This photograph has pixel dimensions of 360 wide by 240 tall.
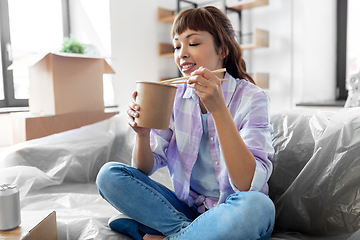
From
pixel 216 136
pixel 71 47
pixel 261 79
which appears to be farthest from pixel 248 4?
pixel 216 136

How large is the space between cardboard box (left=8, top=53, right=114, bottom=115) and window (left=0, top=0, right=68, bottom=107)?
1.73 feet

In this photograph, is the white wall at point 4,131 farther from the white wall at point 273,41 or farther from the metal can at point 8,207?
the metal can at point 8,207

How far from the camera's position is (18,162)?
1.29 metres

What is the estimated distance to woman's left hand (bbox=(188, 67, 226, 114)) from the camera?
0.73 m

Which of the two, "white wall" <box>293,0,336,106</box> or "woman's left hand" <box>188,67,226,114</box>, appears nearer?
"woman's left hand" <box>188,67,226,114</box>

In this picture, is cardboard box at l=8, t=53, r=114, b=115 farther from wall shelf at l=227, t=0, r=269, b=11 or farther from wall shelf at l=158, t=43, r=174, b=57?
wall shelf at l=227, t=0, r=269, b=11

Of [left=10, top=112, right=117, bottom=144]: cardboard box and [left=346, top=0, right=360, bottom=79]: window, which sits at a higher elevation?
[left=346, top=0, right=360, bottom=79]: window

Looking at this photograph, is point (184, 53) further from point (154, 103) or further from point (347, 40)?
point (347, 40)

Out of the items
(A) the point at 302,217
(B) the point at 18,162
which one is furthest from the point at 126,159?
(A) the point at 302,217

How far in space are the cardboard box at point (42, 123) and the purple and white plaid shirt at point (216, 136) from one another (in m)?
0.76

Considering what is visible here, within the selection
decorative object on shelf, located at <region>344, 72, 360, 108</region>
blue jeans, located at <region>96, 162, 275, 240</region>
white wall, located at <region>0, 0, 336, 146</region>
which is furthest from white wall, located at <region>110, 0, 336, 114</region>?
blue jeans, located at <region>96, 162, 275, 240</region>

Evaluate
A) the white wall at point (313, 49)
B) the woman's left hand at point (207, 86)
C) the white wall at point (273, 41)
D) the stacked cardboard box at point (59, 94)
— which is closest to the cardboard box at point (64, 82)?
the stacked cardboard box at point (59, 94)

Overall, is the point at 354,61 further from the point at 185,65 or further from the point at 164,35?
the point at 185,65

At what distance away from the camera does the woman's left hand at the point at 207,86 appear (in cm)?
73
